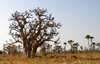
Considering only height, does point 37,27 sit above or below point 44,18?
below

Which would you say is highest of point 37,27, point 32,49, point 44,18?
point 44,18

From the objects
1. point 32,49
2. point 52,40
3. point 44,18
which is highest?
point 44,18

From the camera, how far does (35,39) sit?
18.4m

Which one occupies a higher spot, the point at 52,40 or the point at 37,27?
the point at 37,27

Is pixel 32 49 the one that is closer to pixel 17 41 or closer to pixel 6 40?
pixel 17 41

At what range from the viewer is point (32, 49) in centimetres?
1848

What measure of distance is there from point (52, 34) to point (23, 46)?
171 inches

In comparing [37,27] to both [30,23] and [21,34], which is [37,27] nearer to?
[30,23]

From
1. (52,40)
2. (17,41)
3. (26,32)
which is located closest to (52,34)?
(52,40)

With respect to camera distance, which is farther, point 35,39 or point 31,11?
point 31,11

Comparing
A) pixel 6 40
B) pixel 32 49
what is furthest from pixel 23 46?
pixel 6 40

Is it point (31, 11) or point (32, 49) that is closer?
point (32, 49)

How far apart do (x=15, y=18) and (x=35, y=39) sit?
4.16m

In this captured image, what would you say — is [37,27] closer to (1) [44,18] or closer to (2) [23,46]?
(1) [44,18]
